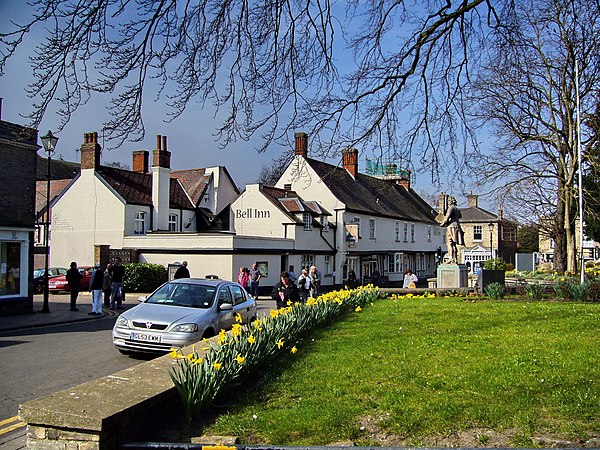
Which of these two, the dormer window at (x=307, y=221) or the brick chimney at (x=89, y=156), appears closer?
the brick chimney at (x=89, y=156)

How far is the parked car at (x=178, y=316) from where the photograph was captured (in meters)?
10.6

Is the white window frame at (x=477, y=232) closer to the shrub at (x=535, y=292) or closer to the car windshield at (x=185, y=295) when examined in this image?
the shrub at (x=535, y=292)

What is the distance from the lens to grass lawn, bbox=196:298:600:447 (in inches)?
193

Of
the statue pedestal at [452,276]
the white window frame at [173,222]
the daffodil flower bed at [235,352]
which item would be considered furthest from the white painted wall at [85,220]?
the daffodil flower bed at [235,352]

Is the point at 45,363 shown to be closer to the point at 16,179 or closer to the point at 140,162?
the point at 16,179

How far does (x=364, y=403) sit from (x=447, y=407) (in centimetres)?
81

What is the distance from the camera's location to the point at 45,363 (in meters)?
10.8

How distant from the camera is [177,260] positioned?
1340 inches

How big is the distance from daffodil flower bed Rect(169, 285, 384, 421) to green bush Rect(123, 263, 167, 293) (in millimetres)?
23056

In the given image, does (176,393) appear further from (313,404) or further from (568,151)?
(568,151)

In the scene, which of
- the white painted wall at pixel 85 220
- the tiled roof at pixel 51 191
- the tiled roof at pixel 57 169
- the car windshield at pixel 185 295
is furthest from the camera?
the tiled roof at pixel 57 169

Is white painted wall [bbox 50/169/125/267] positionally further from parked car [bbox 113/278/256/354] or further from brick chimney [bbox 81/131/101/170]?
parked car [bbox 113/278/256/354]

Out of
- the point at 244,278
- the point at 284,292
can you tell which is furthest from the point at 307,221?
the point at 284,292

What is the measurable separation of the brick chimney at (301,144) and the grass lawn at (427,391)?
280 centimetres
